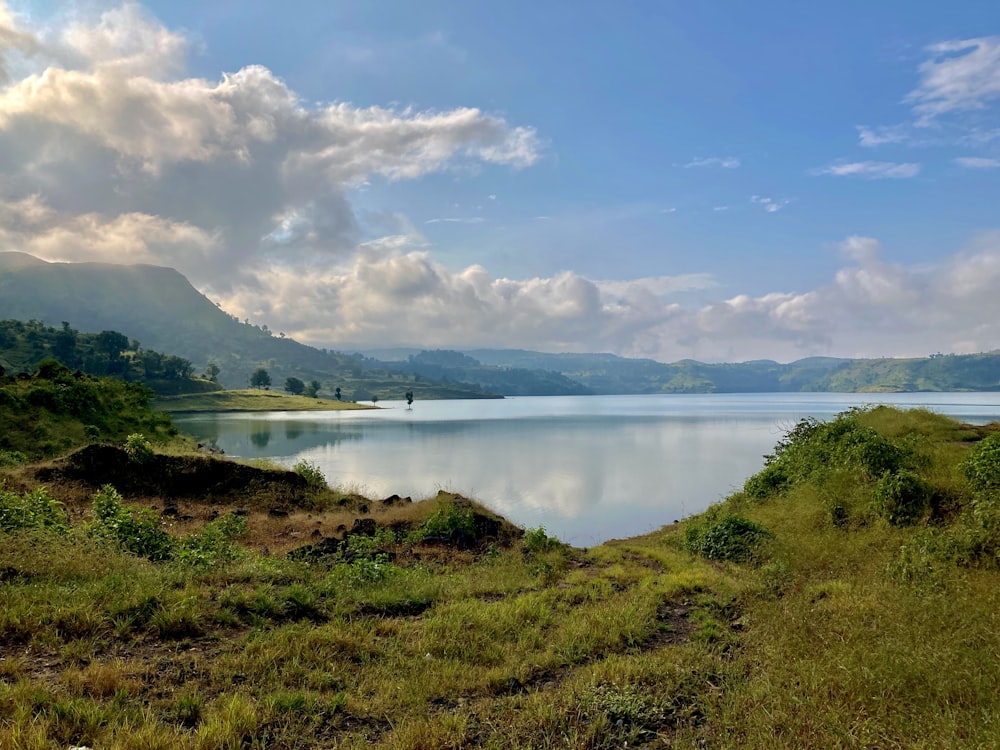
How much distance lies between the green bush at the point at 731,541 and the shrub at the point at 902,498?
3.90 m

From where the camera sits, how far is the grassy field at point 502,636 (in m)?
6.63

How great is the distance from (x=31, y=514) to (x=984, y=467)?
2748 centimetres

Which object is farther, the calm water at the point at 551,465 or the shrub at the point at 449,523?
the calm water at the point at 551,465

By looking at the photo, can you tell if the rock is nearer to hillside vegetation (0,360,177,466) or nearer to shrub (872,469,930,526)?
shrub (872,469,930,526)

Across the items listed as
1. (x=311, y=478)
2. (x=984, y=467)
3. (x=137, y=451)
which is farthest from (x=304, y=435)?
(x=984, y=467)

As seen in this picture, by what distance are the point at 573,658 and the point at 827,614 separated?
→ 221 inches

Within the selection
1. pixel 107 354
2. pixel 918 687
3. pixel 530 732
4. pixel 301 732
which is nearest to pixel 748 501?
pixel 918 687

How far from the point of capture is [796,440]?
29484 millimetres

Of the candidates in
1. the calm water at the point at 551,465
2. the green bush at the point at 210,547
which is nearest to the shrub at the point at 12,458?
the green bush at the point at 210,547

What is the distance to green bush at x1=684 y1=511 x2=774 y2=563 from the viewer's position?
18.6 meters

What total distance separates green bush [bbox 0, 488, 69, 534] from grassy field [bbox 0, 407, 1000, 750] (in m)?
0.08

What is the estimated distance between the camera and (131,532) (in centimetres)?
1438

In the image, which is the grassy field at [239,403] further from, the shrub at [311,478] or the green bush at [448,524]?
the green bush at [448,524]

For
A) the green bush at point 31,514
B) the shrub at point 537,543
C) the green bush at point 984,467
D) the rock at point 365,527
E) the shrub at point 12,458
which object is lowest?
the shrub at point 537,543
